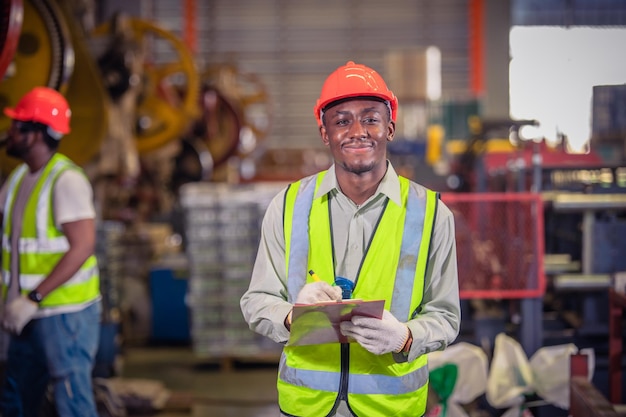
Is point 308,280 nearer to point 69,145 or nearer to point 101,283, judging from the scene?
point 69,145

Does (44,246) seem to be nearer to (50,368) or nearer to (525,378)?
(50,368)

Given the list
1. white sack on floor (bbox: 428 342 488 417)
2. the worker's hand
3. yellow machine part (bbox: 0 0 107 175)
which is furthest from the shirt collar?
yellow machine part (bbox: 0 0 107 175)

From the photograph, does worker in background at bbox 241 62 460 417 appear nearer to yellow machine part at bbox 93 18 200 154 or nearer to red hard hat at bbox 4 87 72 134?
red hard hat at bbox 4 87 72 134

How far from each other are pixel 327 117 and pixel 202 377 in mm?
5042

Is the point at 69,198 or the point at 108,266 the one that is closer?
the point at 69,198

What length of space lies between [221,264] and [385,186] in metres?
4.76

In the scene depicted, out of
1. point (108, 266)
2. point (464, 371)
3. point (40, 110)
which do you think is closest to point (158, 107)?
point (108, 266)

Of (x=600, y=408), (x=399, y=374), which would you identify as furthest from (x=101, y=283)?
(x=399, y=374)

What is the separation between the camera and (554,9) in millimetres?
16984

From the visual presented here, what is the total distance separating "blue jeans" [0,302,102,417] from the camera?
11.8 ft

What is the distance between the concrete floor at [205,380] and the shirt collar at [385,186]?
369 cm

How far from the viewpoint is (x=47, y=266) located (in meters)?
3.69

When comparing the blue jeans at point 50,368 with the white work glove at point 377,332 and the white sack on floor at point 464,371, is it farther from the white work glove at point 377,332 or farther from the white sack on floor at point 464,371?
the white work glove at point 377,332

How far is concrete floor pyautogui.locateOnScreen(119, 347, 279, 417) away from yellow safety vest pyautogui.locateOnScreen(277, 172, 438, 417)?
3.57 m
